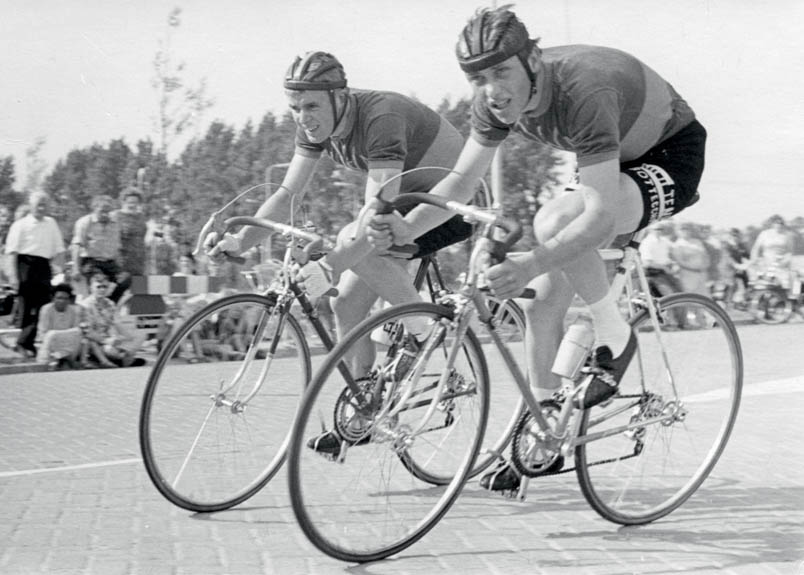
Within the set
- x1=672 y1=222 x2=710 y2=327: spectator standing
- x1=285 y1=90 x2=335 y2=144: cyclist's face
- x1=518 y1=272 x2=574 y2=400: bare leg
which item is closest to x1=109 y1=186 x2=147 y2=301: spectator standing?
x1=672 y1=222 x2=710 y2=327: spectator standing

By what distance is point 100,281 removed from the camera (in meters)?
10.6

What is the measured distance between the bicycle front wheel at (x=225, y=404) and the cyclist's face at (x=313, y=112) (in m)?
0.67

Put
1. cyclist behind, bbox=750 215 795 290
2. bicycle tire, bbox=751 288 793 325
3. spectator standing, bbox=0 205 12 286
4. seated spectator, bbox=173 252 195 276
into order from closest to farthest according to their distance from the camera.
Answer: seated spectator, bbox=173 252 195 276 < spectator standing, bbox=0 205 12 286 < cyclist behind, bbox=750 215 795 290 < bicycle tire, bbox=751 288 793 325

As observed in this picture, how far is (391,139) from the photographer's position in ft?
15.5

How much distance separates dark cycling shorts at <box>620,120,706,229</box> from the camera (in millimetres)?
4426

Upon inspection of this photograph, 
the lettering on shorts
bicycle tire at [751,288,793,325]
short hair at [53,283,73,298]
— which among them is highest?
the lettering on shorts

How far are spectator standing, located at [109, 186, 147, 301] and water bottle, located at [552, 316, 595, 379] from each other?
6229mm

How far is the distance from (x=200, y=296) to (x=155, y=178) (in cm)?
101

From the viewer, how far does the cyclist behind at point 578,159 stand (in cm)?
398

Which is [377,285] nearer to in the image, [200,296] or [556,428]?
[556,428]

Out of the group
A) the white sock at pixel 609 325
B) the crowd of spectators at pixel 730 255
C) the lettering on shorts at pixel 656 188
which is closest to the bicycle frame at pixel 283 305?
the white sock at pixel 609 325

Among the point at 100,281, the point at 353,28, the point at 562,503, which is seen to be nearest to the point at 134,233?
the point at 100,281

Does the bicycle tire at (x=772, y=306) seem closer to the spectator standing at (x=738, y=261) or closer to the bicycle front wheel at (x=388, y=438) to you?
the spectator standing at (x=738, y=261)

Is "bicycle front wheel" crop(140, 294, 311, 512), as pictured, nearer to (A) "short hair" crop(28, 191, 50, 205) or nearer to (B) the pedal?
(B) the pedal
